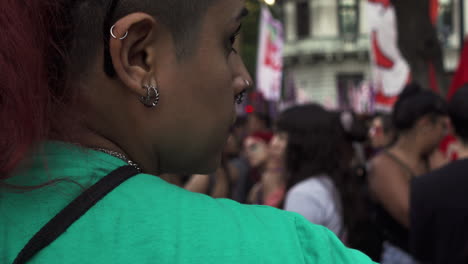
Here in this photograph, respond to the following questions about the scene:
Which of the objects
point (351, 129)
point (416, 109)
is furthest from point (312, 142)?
point (416, 109)

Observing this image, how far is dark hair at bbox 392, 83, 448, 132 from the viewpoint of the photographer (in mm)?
3730

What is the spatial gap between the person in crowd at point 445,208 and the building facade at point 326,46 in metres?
25.4

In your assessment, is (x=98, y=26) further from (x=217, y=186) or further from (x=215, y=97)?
(x=217, y=186)

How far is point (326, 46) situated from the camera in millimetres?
28828

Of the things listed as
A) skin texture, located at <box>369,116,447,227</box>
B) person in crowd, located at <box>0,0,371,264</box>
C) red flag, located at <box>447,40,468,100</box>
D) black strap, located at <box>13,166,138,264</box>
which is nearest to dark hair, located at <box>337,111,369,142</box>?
skin texture, located at <box>369,116,447,227</box>

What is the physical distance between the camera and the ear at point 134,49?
771 millimetres

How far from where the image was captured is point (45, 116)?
77 cm

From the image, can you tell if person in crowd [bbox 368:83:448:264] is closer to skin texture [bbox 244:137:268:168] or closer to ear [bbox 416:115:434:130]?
ear [bbox 416:115:434:130]

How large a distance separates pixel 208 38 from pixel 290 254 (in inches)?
13.4

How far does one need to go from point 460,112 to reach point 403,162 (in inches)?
37.1

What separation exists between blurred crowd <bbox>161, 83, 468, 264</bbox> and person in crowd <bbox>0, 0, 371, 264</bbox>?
6.48 ft

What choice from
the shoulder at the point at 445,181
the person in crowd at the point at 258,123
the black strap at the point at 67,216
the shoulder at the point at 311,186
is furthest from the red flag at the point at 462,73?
the person in crowd at the point at 258,123

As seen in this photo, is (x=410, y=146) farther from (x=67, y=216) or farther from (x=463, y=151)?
(x=67, y=216)

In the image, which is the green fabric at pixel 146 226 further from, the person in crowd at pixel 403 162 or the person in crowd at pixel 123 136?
the person in crowd at pixel 403 162
